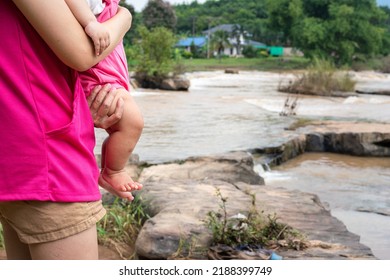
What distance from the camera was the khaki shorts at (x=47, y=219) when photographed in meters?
0.92

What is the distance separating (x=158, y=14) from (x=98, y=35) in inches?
1468

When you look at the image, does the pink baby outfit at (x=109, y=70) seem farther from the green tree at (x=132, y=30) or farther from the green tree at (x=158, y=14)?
the green tree at (x=158, y=14)

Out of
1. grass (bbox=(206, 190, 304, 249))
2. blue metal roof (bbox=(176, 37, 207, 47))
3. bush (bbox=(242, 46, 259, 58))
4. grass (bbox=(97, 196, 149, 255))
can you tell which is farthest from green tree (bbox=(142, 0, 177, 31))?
grass (bbox=(206, 190, 304, 249))

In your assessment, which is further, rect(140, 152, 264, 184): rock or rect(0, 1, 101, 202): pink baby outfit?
rect(140, 152, 264, 184): rock

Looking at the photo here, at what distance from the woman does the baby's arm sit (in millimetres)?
11

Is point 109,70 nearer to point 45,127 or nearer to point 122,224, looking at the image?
point 45,127

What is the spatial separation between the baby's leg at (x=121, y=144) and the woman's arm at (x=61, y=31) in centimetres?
11

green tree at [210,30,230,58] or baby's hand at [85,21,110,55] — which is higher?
baby's hand at [85,21,110,55]

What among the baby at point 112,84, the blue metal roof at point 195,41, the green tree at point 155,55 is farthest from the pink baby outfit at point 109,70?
the blue metal roof at point 195,41

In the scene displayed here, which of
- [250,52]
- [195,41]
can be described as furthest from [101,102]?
[195,41]

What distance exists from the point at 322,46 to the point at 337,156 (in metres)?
26.1

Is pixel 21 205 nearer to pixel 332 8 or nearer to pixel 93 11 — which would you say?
pixel 93 11

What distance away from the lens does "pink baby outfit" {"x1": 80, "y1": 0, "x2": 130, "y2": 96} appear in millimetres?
1008

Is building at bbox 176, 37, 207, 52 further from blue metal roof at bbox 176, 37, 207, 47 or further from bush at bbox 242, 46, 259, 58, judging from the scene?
bush at bbox 242, 46, 259, 58
